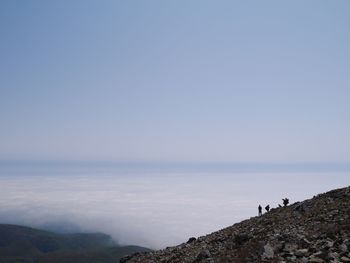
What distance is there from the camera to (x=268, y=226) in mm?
35812

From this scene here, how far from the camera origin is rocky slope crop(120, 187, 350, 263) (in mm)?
22781

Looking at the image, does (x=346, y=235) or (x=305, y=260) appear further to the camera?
(x=346, y=235)

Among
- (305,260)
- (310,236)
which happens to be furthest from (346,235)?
(305,260)

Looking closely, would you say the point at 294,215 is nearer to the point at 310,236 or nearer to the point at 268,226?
the point at 268,226

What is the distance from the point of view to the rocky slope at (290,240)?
74.7 ft

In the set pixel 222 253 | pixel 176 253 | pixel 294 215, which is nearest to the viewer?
pixel 222 253

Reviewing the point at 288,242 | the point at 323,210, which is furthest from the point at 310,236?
the point at 323,210

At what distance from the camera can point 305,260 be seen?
68.7 feet

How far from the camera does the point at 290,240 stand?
90.2 feet

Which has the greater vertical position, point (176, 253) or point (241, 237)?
point (241, 237)

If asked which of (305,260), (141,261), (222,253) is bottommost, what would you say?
(141,261)

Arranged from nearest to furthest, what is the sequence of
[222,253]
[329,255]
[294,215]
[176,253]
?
[329,255], [222,253], [294,215], [176,253]

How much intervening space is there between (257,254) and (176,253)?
14.5m

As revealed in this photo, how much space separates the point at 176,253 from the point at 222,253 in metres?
8.51
